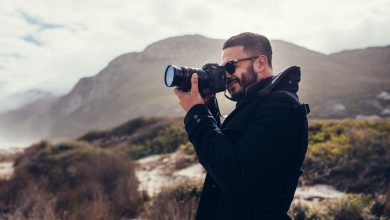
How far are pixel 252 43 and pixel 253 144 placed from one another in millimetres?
→ 681

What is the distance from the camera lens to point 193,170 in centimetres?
1223

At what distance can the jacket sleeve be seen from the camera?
2027 millimetres

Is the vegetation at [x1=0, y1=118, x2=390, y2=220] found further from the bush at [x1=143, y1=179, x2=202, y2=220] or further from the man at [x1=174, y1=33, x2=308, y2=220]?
the man at [x1=174, y1=33, x2=308, y2=220]

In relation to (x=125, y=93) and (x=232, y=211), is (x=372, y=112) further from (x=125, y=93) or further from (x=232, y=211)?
(x=125, y=93)

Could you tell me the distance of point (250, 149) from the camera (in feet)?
6.64

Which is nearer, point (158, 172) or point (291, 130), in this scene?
point (291, 130)

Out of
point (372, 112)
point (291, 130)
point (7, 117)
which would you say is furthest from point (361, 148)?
point (7, 117)

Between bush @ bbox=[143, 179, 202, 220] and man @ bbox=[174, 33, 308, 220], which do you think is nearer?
man @ bbox=[174, 33, 308, 220]

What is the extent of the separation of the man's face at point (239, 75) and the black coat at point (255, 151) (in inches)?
4.9

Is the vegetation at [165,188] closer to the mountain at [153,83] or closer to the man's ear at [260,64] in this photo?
the man's ear at [260,64]

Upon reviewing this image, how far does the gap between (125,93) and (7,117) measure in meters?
56.0

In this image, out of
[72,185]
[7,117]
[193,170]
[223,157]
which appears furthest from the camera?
[7,117]

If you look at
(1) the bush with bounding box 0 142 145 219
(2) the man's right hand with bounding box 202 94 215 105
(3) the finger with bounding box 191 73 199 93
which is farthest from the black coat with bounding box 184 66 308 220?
(1) the bush with bounding box 0 142 145 219

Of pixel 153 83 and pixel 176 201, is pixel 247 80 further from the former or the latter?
pixel 153 83
